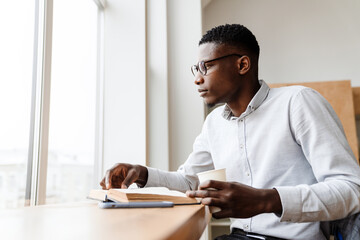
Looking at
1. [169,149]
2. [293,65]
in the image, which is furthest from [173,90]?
[293,65]

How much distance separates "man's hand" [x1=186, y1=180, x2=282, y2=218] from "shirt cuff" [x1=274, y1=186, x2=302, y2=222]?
0.22ft

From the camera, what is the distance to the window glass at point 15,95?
1.10 metres

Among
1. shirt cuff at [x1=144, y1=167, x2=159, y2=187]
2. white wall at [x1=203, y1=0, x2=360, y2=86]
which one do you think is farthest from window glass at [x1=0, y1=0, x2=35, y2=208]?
white wall at [x1=203, y1=0, x2=360, y2=86]

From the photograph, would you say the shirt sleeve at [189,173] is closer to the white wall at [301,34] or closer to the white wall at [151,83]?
the white wall at [151,83]

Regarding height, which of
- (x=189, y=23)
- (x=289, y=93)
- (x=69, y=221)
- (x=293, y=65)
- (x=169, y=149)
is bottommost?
(x=69, y=221)

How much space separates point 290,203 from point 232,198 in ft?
0.58

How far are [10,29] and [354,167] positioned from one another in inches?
45.5

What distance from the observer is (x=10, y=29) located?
1.15 metres

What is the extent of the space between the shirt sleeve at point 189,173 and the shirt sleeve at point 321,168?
44cm

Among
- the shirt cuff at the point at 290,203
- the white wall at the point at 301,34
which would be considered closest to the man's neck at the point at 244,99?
the shirt cuff at the point at 290,203

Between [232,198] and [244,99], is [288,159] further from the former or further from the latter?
[232,198]

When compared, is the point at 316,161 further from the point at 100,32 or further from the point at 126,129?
the point at 100,32

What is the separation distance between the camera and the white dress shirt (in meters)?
0.84

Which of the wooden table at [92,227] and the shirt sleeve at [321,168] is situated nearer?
the wooden table at [92,227]
